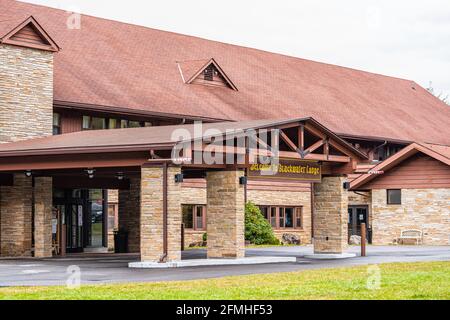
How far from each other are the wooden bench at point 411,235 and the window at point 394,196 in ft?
4.99

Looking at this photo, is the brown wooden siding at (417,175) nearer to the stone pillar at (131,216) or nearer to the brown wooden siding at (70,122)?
the stone pillar at (131,216)

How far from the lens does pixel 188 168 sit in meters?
30.4

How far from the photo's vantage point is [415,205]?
156 feet

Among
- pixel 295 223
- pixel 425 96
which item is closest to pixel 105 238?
pixel 295 223

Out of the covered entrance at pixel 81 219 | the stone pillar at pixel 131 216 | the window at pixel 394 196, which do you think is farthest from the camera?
the window at pixel 394 196

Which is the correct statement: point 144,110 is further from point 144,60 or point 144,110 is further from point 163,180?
point 163,180

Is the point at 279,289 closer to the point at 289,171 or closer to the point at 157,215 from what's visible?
the point at 157,215

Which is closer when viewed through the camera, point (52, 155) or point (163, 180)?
point (163, 180)

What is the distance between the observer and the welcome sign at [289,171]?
1210 inches

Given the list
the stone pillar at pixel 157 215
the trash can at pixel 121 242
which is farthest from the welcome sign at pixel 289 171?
the trash can at pixel 121 242

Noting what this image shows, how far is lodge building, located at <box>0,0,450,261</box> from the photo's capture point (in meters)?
29.9

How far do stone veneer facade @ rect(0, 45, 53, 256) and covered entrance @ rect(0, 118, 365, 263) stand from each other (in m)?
0.08

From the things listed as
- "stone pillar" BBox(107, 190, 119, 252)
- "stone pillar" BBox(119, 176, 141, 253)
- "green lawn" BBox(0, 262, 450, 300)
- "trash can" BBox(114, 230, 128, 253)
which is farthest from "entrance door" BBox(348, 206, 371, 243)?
"green lawn" BBox(0, 262, 450, 300)
